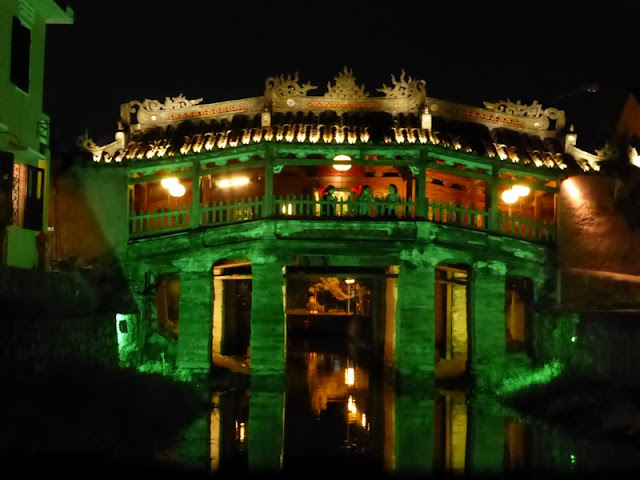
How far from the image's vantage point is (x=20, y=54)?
2264 centimetres

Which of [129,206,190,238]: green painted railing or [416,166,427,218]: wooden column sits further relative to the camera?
[129,206,190,238]: green painted railing

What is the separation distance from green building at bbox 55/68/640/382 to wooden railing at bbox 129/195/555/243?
0.26 ft

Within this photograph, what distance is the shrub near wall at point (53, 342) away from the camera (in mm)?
14695

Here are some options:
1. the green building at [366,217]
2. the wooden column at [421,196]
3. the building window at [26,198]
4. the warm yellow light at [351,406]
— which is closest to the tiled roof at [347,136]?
the green building at [366,217]

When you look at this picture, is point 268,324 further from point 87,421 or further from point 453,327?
point 87,421

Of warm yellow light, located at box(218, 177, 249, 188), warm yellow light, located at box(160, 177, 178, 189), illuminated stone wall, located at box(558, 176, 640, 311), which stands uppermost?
warm yellow light, located at box(218, 177, 249, 188)

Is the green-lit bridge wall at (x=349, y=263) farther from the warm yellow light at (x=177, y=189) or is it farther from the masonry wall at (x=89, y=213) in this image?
the warm yellow light at (x=177, y=189)

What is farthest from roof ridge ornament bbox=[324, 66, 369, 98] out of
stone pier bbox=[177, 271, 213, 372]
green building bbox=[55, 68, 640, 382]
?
stone pier bbox=[177, 271, 213, 372]

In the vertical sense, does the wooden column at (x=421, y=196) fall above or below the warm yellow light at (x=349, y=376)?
above

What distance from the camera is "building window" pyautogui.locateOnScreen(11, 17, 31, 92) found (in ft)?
73.0


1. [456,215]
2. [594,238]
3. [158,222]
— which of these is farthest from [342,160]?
[594,238]

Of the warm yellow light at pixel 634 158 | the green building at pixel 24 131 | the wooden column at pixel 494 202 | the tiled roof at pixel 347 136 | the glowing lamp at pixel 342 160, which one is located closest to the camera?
the green building at pixel 24 131

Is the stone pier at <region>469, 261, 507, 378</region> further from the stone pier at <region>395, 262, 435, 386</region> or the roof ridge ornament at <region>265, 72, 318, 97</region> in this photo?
the roof ridge ornament at <region>265, 72, 318, 97</region>

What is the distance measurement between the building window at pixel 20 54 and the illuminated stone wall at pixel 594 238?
17246 millimetres
